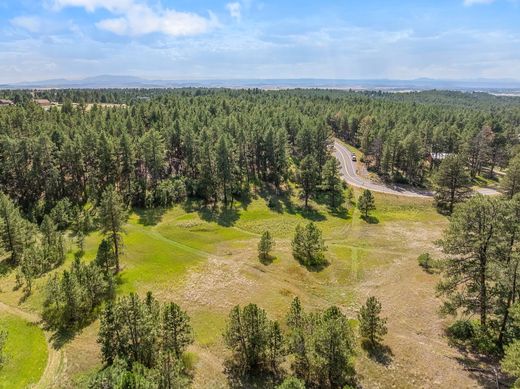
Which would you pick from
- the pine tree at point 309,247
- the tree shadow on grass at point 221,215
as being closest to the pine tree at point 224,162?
the tree shadow on grass at point 221,215

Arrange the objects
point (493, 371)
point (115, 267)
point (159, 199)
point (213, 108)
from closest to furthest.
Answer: point (493, 371)
point (115, 267)
point (159, 199)
point (213, 108)

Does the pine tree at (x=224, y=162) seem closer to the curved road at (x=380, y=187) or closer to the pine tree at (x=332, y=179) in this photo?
the pine tree at (x=332, y=179)

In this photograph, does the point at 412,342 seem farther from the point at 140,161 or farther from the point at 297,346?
the point at 140,161

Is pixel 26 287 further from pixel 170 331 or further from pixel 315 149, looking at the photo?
pixel 315 149

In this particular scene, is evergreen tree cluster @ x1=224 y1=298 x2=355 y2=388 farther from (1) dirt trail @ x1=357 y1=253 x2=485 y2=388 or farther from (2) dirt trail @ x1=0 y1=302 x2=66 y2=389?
(2) dirt trail @ x1=0 y1=302 x2=66 y2=389

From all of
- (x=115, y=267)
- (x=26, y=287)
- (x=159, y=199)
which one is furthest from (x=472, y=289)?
(x=159, y=199)
